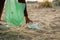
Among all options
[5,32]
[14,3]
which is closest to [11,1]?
[14,3]

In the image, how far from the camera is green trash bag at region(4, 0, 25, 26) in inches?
134

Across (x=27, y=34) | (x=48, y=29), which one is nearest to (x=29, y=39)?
(x=27, y=34)

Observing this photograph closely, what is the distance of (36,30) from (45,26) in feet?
1.36

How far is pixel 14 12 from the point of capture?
3.40m

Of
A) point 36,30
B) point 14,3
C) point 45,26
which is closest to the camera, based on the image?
point 14,3

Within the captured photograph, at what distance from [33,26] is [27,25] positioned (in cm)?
14

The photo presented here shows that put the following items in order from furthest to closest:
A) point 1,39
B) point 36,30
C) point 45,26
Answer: point 45,26 < point 36,30 < point 1,39

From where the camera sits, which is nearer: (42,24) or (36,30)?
(36,30)

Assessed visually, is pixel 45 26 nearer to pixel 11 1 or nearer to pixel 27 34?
pixel 27 34

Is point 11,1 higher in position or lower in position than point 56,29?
higher

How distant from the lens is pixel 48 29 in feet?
12.5

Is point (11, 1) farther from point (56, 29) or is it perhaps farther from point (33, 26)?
point (56, 29)

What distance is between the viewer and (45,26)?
13.4ft

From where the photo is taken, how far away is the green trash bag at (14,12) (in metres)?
3.40
